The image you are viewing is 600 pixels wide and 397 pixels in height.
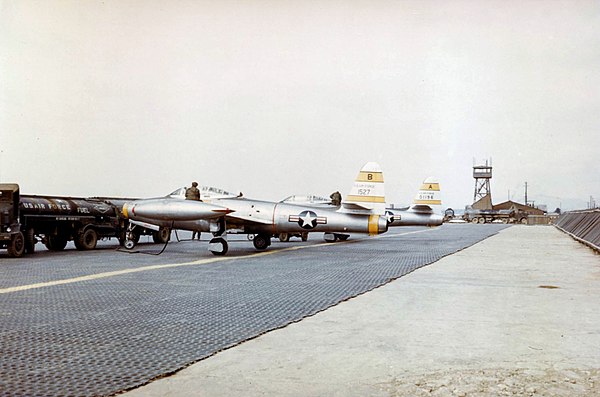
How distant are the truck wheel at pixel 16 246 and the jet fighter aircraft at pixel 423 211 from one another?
17.0 meters

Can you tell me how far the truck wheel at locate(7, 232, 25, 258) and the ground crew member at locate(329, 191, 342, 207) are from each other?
11.2m

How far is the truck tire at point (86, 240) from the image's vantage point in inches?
675

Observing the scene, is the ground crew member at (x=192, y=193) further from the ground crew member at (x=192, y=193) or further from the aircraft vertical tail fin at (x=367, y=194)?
the aircraft vertical tail fin at (x=367, y=194)

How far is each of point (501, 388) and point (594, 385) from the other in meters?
0.72

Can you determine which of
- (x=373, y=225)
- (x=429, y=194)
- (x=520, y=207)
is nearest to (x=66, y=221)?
(x=373, y=225)

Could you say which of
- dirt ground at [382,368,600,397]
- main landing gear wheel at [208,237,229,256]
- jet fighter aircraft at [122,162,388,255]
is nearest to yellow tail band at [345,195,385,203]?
jet fighter aircraft at [122,162,388,255]

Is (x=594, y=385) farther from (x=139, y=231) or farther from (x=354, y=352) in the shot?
(x=139, y=231)

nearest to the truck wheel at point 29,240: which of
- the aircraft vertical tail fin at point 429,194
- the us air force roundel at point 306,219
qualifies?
the us air force roundel at point 306,219

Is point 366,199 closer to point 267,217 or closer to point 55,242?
→ point 267,217

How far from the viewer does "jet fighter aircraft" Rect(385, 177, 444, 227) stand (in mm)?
27641

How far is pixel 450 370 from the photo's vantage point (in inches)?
171

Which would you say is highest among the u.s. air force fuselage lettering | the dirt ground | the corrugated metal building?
the corrugated metal building

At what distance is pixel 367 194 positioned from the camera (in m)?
18.3

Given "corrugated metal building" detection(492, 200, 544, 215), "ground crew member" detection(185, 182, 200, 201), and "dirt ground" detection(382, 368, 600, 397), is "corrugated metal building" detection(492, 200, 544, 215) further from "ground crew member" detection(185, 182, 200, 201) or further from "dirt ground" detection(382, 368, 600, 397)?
"dirt ground" detection(382, 368, 600, 397)
